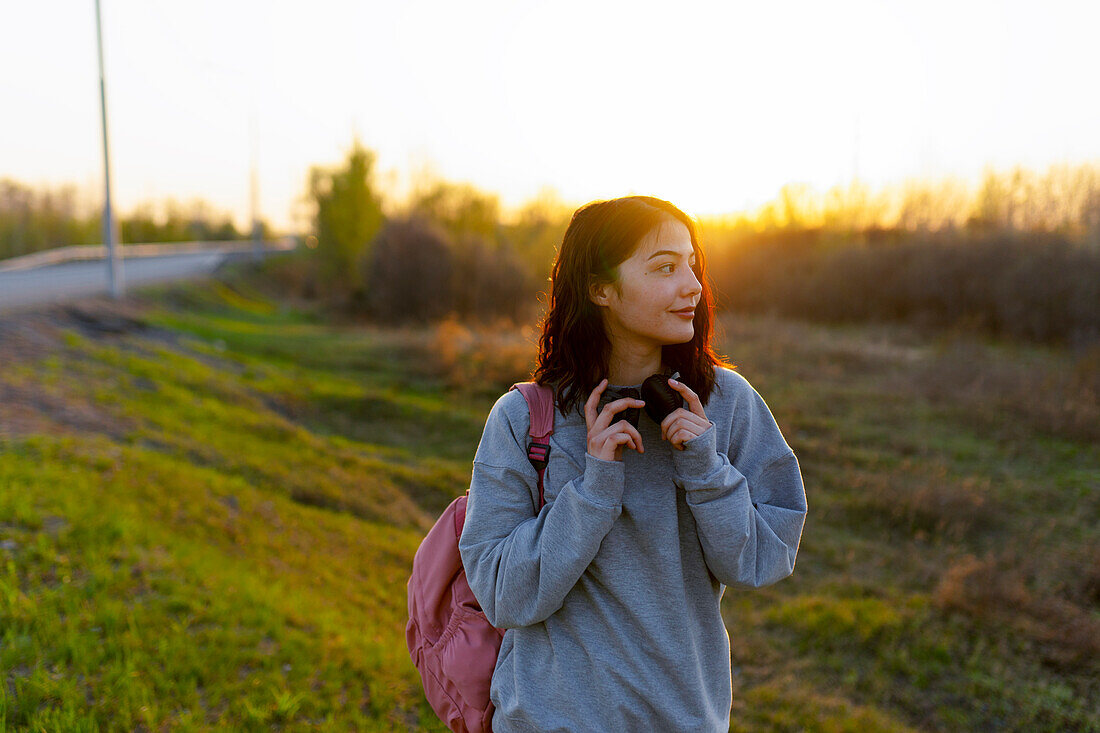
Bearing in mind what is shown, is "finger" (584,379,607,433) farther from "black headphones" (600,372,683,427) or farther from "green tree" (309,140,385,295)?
"green tree" (309,140,385,295)

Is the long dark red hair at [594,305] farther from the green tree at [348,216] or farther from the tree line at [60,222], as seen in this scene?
the tree line at [60,222]

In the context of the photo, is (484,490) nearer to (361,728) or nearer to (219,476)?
(361,728)

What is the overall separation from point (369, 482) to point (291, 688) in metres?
5.35

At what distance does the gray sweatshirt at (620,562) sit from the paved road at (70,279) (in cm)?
Answer: 1455

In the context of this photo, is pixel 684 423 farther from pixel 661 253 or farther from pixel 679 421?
pixel 661 253

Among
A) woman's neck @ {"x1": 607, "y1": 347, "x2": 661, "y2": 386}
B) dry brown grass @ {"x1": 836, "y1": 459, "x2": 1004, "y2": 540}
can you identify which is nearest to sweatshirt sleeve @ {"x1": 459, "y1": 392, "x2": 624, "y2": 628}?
woman's neck @ {"x1": 607, "y1": 347, "x2": 661, "y2": 386}

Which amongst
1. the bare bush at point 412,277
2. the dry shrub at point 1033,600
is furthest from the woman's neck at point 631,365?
the bare bush at point 412,277

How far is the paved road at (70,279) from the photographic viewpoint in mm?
14648

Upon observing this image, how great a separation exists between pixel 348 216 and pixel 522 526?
39.7 m

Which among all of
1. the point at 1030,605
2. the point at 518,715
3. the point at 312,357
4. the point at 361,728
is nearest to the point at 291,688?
the point at 361,728

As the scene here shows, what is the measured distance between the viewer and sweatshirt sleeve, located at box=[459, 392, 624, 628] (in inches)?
59.2

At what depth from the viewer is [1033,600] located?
21.3ft

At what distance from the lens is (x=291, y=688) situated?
13.0 feet

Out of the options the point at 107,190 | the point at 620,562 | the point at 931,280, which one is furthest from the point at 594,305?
the point at 931,280
